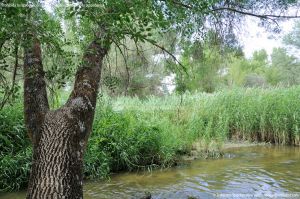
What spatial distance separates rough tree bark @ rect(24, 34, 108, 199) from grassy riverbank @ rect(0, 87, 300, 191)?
4.06 feet

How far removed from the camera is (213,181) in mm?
4953

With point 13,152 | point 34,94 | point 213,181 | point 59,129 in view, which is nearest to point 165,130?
point 213,181

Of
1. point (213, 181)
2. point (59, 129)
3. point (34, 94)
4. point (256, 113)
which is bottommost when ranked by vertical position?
point (213, 181)

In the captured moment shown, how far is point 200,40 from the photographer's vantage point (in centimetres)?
438

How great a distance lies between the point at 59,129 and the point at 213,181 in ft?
10.1

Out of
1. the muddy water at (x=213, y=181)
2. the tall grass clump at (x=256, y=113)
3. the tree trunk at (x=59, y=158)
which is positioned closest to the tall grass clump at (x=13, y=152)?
the muddy water at (x=213, y=181)

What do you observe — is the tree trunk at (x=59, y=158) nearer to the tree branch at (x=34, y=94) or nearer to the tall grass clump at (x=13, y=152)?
the tree branch at (x=34, y=94)

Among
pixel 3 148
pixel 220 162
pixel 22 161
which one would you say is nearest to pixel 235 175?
pixel 220 162

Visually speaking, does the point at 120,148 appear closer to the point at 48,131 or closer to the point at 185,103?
the point at 48,131

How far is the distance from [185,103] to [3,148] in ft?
17.9

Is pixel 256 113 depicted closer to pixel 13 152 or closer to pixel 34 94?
pixel 13 152

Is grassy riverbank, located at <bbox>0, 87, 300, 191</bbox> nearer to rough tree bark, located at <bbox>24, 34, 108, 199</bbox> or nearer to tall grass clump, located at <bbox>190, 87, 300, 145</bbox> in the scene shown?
tall grass clump, located at <bbox>190, 87, 300, 145</bbox>

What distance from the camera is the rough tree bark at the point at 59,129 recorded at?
96.6 inches

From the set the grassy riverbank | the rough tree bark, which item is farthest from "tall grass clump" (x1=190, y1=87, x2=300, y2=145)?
the rough tree bark
